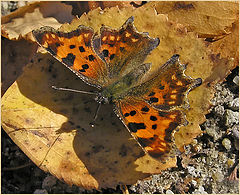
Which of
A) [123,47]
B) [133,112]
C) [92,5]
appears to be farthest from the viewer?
[92,5]

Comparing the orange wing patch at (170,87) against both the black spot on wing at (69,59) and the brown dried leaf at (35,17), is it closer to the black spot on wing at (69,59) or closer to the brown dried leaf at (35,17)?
the black spot on wing at (69,59)

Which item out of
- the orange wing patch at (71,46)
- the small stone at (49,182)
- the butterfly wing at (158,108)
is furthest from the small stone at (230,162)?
the small stone at (49,182)

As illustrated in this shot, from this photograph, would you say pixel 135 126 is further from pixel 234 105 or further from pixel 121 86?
pixel 234 105

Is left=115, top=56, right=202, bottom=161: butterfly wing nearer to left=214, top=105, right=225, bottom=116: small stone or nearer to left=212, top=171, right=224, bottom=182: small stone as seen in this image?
left=214, top=105, right=225, bottom=116: small stone

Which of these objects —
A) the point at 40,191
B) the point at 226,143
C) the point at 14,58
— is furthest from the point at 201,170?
the point at 14,58

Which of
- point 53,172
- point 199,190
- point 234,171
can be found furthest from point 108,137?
point 234,171

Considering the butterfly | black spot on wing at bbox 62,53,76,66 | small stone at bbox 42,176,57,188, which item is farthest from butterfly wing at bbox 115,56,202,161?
small stone at bbox 42,176,57,188

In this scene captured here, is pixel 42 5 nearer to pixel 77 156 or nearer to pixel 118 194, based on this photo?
pixel 77 156
